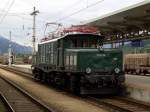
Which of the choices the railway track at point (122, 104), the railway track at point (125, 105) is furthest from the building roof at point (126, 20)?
the railway track at point (125, 105)

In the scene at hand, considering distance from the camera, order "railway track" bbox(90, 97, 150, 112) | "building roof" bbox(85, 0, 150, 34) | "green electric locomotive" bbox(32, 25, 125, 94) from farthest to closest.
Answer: "building roof" bbox(85, 0, 150, 34) < "green electric locomotive" bbox(32, 25, 125, 94) < "railway track" bbox(90, 97, 150, 112)

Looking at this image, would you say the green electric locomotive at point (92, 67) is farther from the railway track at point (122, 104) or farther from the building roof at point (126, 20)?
the building roof at point (126, 20)

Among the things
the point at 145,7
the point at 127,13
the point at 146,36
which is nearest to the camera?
the point at 145,7

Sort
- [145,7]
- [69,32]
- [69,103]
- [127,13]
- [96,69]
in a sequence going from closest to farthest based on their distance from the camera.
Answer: [69,103] → [96,69] → [69,32] → [145,7] → [127,13]

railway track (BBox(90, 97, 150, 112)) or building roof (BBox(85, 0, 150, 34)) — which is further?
building roof (BBox(85, 0, 150, 34))

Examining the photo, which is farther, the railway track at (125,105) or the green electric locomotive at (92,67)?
the green electric locomotive at (92,67)

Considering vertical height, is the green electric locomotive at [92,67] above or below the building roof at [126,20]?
below

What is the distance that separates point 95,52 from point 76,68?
3.81 ft

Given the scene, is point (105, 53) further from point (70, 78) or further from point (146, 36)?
point (146, 36)

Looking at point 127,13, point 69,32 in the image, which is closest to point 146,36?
point 127,13

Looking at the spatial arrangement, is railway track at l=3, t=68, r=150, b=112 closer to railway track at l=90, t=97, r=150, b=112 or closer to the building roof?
railway track at l=90, t=97, r=150, b=112

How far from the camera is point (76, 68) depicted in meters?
21.2

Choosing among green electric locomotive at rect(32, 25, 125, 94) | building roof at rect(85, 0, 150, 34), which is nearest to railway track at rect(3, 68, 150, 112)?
green electric locomotive at rect(32, 25, 125, 94)

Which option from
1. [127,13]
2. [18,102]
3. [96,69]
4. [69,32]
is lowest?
[18,102]
